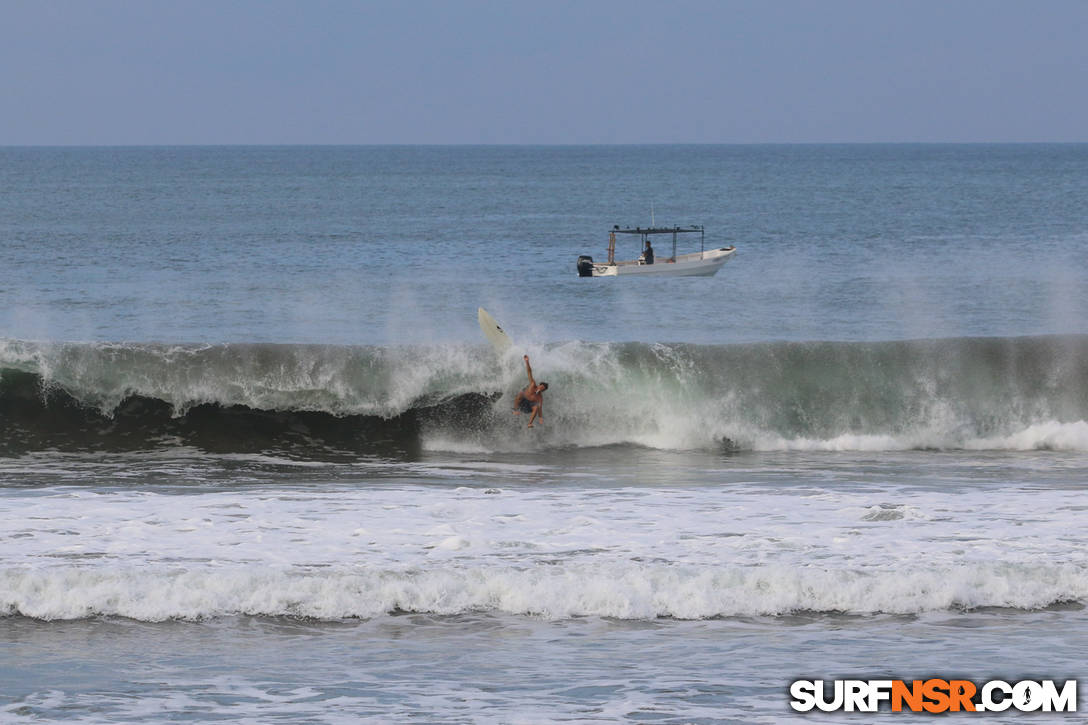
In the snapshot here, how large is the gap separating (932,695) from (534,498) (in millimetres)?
6553

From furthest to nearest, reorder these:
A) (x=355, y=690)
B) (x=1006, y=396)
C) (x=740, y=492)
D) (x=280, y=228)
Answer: (x=280, y=228) < (x=1006, y=396) < (x=740, y=492) < (x=355, y=690)

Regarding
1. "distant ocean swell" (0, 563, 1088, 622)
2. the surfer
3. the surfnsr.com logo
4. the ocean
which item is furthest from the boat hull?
the surfnsr.com logo

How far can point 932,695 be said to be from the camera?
29.7 ft

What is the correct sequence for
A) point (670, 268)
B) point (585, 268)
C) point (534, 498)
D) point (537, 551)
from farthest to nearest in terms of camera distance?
point (670, 268) → point (585, 268) → point (534, 498) → point (537, 551)

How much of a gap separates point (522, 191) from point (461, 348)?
93.4 meters

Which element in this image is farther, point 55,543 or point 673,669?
point 55,543

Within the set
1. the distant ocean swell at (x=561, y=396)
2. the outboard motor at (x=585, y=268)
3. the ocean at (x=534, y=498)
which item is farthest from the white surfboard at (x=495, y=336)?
the outboard motor at (x=585, y=268)

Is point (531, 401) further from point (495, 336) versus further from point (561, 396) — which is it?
point (495, 336)

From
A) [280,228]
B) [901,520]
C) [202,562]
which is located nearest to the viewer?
[202,562]

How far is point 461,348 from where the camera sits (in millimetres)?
21812

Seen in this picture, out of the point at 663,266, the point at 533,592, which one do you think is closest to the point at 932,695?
the point at 533,592

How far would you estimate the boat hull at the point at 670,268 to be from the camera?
43938 mm

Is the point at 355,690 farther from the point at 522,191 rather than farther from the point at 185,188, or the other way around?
the point at 185,188

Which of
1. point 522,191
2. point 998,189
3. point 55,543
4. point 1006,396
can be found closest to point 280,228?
point 522,191
